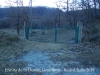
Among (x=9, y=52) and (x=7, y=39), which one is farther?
(x=7, y=39)

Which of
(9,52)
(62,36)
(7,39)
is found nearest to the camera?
(9,52)

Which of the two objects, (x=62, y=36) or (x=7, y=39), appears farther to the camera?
(x=62, y=36)

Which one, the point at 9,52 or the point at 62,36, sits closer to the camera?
the point at 9,52

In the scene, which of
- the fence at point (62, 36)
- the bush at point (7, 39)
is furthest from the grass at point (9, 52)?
the fence at point (62, 36)

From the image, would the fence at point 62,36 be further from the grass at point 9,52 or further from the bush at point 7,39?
the grass at point 9,52

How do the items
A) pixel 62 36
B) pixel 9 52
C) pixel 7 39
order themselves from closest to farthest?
1. pixel 9 52
2. pixel 7 39
3. pixel 62 36

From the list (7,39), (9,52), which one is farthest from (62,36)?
(9,52)

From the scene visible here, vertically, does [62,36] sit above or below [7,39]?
below

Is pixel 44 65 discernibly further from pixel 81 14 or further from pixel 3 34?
pixel 81 14

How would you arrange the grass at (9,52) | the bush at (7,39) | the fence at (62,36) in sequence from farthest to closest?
the fence at (62,36) → the bush at (7,39) → the grass at (9,52)

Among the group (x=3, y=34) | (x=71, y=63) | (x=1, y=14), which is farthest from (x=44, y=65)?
(x=1, y=14)

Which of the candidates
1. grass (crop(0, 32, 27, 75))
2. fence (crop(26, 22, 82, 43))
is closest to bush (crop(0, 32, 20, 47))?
grass (crop(0, 32, 27, 75))

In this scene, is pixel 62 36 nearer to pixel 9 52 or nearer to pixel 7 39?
pixel 7 39

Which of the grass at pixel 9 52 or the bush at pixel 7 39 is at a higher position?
the bush at pixel 7 39
